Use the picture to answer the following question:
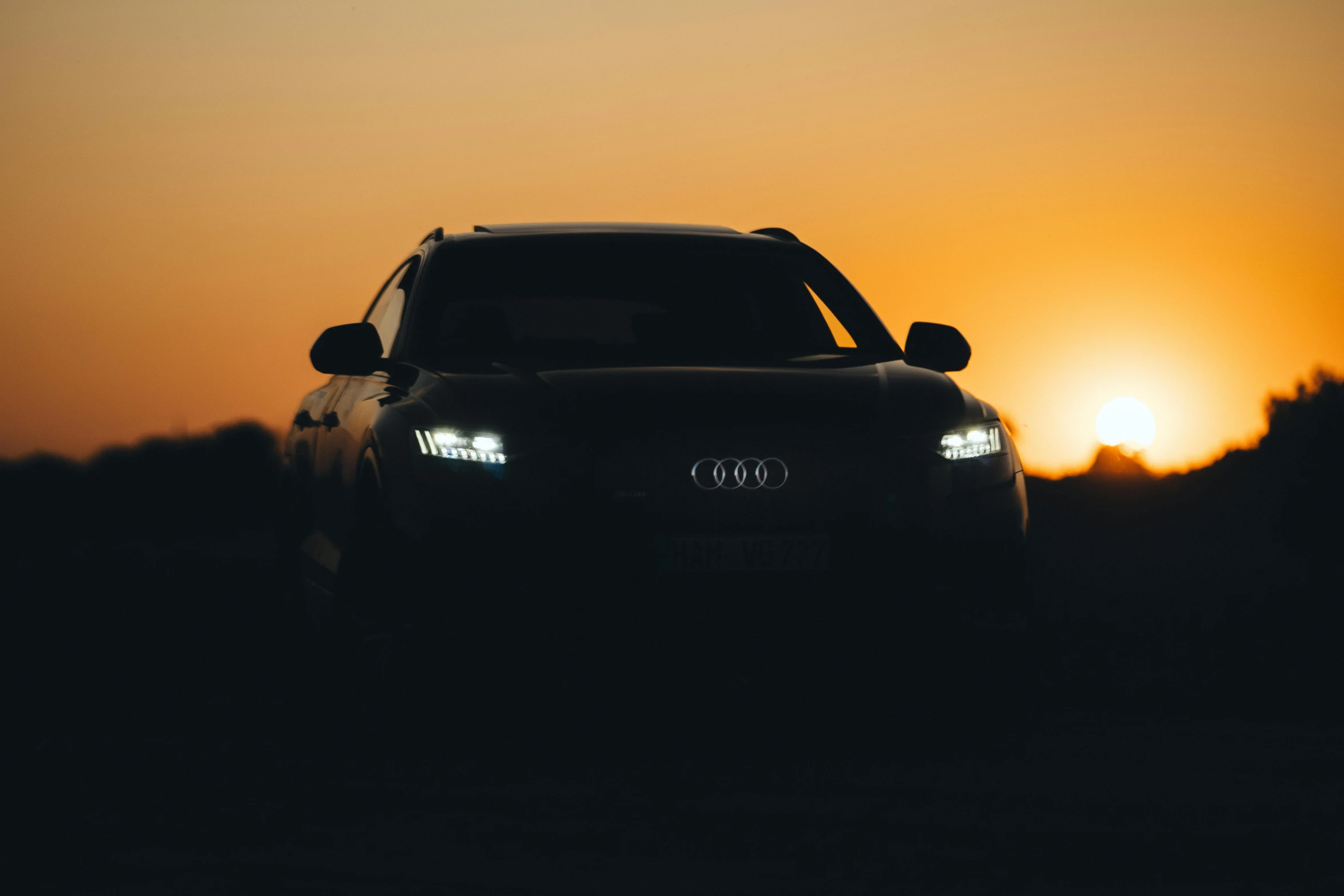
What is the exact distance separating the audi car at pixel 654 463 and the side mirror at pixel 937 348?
11 millimetres

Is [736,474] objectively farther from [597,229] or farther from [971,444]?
[597,229]

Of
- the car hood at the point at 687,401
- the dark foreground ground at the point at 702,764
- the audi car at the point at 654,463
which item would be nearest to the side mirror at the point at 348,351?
the audi car at the point at 654,463

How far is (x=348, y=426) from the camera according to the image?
639 centimetres

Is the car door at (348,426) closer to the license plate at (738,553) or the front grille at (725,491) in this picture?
the front grille at (725,491)

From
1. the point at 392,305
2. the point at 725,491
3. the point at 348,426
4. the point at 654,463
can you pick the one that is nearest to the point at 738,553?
the point at 725,491

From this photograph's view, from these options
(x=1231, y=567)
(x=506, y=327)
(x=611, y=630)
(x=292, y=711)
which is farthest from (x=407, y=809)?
(x=1231, y=567)

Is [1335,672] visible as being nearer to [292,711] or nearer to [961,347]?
[961,347]

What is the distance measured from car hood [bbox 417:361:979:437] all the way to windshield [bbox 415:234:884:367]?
248 millimetres

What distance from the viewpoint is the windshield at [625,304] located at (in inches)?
247

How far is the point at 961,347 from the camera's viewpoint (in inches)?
255

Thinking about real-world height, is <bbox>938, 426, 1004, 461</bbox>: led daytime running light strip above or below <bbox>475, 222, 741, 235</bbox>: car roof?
below

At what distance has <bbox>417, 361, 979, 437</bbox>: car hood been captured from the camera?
5.29 m

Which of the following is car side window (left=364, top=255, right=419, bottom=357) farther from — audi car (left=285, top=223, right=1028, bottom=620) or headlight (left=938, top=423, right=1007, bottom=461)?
headlight (left=938, top=423, right=1007, bottom=461)

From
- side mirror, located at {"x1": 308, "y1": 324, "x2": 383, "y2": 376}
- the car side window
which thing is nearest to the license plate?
side mirror, located at {"x1": 308, "y1": 324, "x2": 383, "y2": 376}
